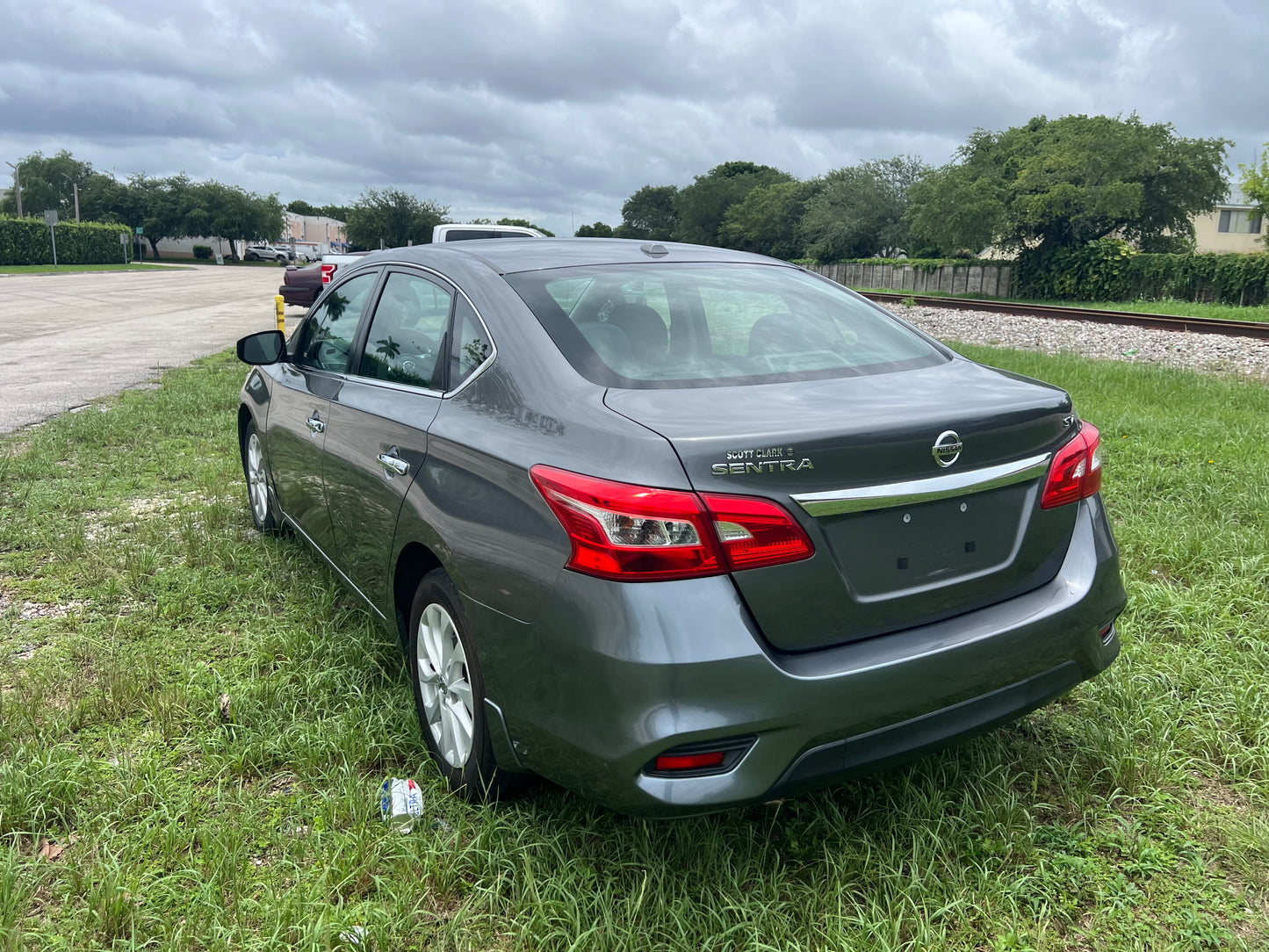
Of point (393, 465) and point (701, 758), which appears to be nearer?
point (701, 758)

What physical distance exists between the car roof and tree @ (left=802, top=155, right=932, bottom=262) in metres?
61.1

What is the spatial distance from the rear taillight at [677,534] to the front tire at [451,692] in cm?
64

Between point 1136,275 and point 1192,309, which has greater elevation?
point 1136,275

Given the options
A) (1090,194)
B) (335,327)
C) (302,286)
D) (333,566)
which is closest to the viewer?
(333,566)

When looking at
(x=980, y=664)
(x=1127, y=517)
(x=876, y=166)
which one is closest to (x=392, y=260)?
(x=980, y=664)

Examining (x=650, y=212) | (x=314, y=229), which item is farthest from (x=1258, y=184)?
(x=314, y=229)

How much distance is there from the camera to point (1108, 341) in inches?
655

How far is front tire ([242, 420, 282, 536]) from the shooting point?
505 cm

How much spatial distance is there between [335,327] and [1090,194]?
41.8m

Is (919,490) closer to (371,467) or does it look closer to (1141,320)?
(371,467)

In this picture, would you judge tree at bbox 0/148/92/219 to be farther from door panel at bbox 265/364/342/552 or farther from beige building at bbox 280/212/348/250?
door panel at bbox 265/364/342/552

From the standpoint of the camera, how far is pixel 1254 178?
44406 millimetres

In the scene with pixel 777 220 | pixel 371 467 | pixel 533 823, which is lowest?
pixel 533 823

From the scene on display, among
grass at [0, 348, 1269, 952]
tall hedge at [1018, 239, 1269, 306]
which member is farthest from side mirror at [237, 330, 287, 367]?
tall hedge at [1018, 239, 1269, 306]
